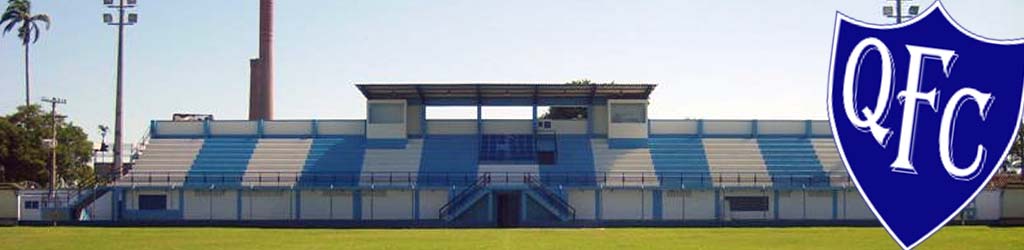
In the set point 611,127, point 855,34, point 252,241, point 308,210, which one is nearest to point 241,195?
point 308,210

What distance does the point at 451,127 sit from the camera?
7556cm

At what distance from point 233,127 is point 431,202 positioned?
1524cm

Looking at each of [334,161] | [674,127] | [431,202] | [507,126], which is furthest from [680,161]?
[334,161]

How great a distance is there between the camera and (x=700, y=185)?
67750 mm

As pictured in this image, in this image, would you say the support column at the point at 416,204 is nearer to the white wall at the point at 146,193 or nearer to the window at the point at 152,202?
the white wall at the point at 146,193

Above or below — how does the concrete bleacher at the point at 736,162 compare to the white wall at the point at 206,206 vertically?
above

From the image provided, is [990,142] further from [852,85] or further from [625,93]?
[625,93]

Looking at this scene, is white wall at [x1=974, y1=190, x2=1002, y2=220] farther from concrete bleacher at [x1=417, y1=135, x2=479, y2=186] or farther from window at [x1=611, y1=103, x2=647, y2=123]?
concrete bleacher at [x1=417, y1=135, x2=479, y2=186]

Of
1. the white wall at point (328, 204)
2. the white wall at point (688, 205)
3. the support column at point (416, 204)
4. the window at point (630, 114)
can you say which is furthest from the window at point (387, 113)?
the white wall at point (688, 205)

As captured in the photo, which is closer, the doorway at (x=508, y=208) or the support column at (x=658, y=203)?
the doorway at (x=508, y=208)

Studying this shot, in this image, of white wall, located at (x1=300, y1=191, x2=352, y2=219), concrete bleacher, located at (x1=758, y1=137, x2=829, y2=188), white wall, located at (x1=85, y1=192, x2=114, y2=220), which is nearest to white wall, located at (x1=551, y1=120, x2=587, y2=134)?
concrete bleacher, located at (x1=758, y1=137, x2=829, y2=188)

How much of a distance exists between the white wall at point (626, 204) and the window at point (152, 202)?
74.6 feet

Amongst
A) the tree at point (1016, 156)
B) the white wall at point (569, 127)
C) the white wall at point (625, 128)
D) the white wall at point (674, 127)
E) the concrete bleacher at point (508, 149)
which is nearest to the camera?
the concrete bleacher at point (508, 149)

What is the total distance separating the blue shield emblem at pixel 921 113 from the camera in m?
7.49
